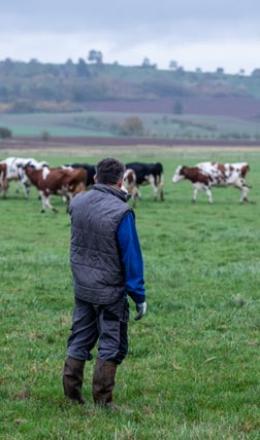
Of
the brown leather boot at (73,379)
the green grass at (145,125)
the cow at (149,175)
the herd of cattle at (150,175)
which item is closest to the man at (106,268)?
the brown leather boot at (73,379)

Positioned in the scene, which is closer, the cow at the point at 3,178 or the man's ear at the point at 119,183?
the man's ear at the point at 119,183

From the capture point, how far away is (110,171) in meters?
7.86

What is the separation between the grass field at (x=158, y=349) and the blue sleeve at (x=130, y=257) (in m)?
1.12

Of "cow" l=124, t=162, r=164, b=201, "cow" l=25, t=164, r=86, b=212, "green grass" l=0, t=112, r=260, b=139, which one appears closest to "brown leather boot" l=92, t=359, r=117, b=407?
"cow" l=25, t=164, r=86, b=212

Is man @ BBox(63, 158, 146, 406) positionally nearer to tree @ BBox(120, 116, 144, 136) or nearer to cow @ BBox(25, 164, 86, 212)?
cow @ BBox(25, 164, 86, 212)

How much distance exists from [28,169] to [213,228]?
11252 mm

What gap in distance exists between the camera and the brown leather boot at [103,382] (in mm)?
7836

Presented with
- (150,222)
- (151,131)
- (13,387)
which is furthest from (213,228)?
(151,131)

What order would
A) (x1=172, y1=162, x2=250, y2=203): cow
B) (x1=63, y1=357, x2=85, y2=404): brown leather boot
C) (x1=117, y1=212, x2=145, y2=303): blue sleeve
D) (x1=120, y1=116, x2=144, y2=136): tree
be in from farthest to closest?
(x1=120, y1=116, x2=144, y2=136): tree < (x1=172, y1=162, x2=250, y2=203): cow < (x1=63, y1=357, x2=85, y2=404): brown leather boot < (x1=117, y1=212, x2=145, y2=303): blue sleeve

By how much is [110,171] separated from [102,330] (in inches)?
56.0

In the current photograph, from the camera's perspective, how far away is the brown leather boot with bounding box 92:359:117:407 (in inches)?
309

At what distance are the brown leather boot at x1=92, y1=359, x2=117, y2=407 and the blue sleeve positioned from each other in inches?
26.4

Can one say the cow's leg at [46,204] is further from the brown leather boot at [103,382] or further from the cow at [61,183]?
the brown leather boot at [103,382]

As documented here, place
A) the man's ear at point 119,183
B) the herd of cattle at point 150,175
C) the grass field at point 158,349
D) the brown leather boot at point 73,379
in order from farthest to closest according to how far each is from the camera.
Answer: the herd of cattle at point 150,175
the brown leather boot at point 73,379
the man's ear at point 119,183
the grass field at point 158,349
